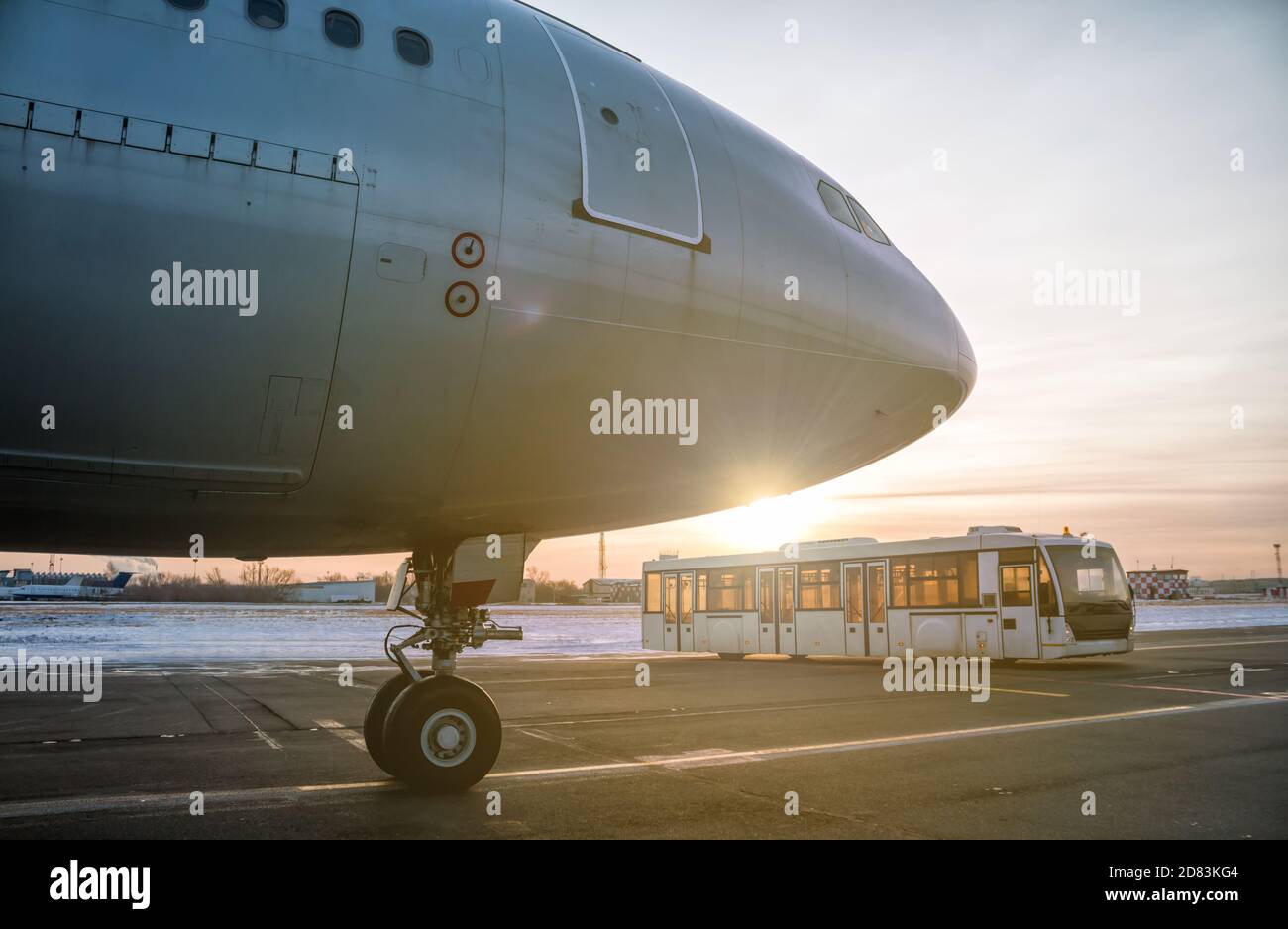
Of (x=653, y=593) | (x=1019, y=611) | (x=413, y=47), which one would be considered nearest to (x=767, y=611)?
(x=653, y=593)

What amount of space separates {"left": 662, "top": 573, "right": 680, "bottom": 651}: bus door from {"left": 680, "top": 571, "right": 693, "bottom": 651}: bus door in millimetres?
142

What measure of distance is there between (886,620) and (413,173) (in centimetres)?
1771

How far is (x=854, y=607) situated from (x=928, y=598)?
1.90 m

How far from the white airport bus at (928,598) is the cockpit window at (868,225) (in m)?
13.5

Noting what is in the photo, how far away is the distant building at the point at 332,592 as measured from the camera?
12104 cm

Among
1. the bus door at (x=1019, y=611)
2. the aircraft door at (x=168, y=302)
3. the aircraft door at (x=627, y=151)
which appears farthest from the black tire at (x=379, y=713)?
the bus door at (x=1019, y=611)

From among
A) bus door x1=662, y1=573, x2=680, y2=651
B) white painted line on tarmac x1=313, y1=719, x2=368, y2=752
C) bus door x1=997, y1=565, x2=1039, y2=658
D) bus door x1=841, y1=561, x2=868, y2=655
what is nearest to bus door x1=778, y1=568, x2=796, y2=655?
bus door x1=841, y1=561, x2=868, y2=655

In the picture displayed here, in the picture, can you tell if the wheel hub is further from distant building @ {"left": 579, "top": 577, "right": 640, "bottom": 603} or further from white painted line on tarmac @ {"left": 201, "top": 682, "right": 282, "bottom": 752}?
distant building @ {"left": 579, "top": 577, "right": 640, "bottom": 603}

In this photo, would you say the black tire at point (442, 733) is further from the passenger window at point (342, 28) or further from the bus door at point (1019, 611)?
the bus door at point (1019, 611)

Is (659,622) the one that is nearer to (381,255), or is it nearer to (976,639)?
(976,639)

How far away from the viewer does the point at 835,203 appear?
6.05m

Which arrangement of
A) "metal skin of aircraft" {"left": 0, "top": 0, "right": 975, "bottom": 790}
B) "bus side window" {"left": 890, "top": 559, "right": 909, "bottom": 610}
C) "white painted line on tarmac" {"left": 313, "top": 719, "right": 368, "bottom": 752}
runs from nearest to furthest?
1. "metal skin of aircraft" {"left": 0, "top": 0, "right": 975, "bottom": 790}
2. "white painted line on tarmac" {"left": 313, "top": 719, "right": 368, "bottom": 752}
3. "bus side window" {"left": 890, "top": 559, "right": 909, "bottom": 610}

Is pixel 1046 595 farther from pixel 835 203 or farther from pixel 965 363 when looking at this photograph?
pixel 835 203

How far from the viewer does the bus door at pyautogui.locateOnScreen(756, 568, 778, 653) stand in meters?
22.1
